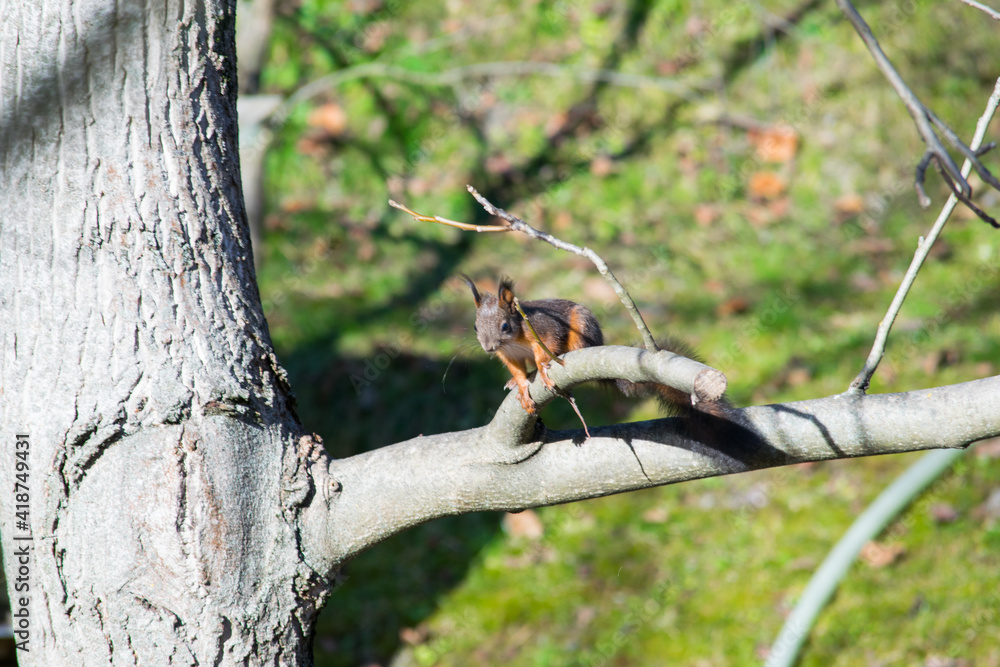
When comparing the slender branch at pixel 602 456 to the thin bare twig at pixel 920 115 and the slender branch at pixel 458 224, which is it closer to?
the slender branch at pixel 458 224

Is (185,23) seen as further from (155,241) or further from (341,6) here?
(341,6)

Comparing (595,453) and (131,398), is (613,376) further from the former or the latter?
(131,398)

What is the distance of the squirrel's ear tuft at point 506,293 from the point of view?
1928 mm

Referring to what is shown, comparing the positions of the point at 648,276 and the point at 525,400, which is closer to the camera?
the point at 525,400

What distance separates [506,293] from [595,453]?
0.54m

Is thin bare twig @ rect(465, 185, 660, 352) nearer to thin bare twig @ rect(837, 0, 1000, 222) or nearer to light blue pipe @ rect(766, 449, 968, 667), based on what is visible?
thin bare twig @ rect(837, 0, 1000, 222)

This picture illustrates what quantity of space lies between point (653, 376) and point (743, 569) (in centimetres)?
283

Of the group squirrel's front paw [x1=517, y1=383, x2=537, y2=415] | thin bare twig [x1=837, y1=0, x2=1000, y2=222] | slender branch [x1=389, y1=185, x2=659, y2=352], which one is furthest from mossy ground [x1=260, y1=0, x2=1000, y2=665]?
thin bare twig [x1=837, y1=0, x2=1000, y2=222]

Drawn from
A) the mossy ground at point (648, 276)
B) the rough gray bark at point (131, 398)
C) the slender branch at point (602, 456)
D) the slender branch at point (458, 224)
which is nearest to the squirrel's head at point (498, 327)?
the slender branch at point (602, 456)

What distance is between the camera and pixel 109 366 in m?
1.49

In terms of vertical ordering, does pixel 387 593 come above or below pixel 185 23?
below

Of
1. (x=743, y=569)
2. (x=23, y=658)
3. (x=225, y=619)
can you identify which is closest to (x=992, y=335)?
(x=743, y=569)

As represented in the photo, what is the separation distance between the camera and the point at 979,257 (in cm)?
509

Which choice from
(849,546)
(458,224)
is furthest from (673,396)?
(849,546)
